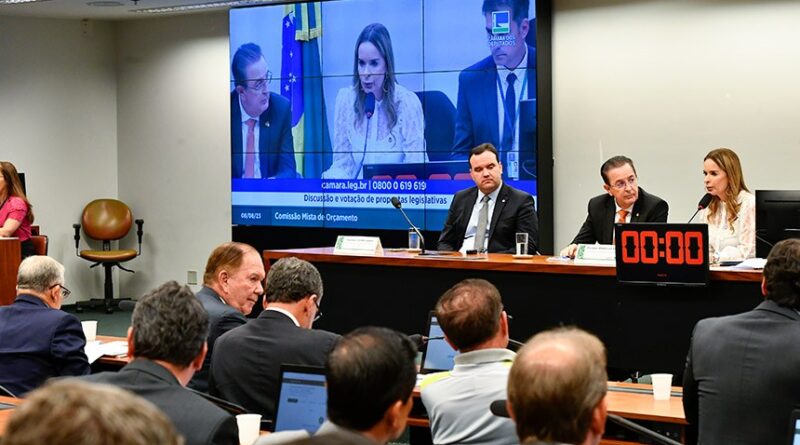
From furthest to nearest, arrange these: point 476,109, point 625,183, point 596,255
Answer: point 476,109, point 625,183, point 596,255

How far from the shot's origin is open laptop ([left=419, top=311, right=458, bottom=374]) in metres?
4.56

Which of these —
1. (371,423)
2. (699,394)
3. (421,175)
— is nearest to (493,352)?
(699,394)

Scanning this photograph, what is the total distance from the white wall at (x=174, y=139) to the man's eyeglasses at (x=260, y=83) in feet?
3.24

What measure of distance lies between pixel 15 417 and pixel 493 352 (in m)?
2.21

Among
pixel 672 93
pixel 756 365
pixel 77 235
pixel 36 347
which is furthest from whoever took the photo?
pixel 77 235

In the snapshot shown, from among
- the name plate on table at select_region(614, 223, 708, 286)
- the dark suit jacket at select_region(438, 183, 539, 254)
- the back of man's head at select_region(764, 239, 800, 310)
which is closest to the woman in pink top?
the dark suit jacket at select_region(438, 183, 539, 254)

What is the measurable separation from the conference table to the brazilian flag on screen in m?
3.10

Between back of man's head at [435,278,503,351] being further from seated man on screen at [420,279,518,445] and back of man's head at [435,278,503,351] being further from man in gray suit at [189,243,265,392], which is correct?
man in gray suit at [189,243,265,392]

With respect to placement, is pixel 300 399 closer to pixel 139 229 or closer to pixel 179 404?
pixel 179 404

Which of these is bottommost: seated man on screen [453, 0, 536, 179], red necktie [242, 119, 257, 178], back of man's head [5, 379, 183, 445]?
back of man's head [5, 379, 183, 445]

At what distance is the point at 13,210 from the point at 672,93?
199 inches

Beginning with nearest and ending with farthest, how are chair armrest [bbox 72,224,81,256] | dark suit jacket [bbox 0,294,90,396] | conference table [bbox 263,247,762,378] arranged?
dark suit jacket [bbox 0,294,90,396], conference table [bbox 263,247,762,378], chair armrest [bbox 72,224,81,256]

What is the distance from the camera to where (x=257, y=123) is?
1065 cm

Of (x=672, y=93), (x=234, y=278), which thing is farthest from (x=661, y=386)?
(x=672, y=93)
